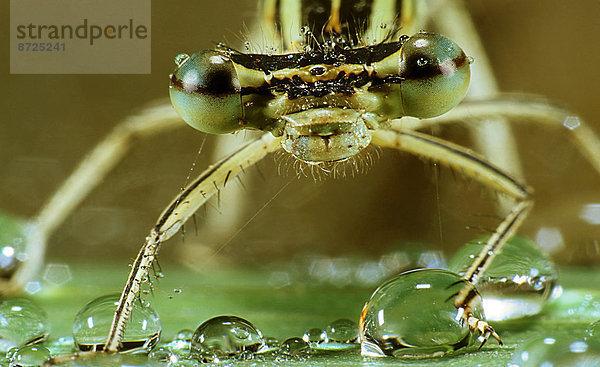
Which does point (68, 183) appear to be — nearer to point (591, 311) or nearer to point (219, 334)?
point (219, 334)

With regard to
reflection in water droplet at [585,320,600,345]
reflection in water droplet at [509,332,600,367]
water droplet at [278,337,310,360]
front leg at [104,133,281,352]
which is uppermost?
front leg at [104,133,281,352]

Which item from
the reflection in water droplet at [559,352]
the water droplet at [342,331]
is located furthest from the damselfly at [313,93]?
the reflection in water droplet at [559,352]

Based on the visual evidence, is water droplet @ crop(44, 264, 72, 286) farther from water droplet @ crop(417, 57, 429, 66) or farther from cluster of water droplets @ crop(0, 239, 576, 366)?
water droplet @ crop(417, 57, 429, 66)

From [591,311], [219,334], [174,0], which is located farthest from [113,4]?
[591,311]

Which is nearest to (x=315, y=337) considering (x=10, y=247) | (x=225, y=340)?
(x=225, y=340)

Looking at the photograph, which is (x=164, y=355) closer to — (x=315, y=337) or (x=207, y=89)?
(x=315, y=337)

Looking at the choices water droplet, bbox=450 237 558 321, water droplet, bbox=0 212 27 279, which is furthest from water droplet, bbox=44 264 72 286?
water droplet, bbox=450 237 558 321
